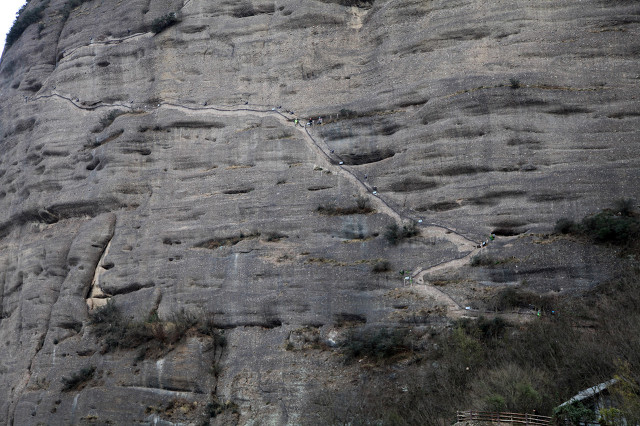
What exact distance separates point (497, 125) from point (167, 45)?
11.5 m

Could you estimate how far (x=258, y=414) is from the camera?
52.2 feet

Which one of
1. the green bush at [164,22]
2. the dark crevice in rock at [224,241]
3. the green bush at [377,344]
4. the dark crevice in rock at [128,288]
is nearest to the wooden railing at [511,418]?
the green bush at [377,344]

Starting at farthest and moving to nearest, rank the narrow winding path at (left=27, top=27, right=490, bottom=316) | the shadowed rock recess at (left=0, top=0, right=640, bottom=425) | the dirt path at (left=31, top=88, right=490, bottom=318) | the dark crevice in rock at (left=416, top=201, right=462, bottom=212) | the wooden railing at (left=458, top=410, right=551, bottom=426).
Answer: the dark crevice in rock at (left=416, top=201, right=462, bottom=212)
the shadowed rock recess at (left=0, top=0, right=640, bottom=425)
the narrow winding path at (left=27, top=27, right=490, bottom=316)
the dirt path at (left=31, top=88, right=490, bottom=318)
the wooden railing at (left=458, top=410, right=551, bottom=426)

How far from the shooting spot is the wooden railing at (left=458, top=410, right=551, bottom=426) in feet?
39.4

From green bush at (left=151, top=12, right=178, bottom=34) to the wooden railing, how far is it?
1673cm

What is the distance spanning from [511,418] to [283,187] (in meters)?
9.25

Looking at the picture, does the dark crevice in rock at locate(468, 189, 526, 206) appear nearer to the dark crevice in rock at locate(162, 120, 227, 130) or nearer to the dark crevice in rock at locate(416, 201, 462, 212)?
the dark crevice in rock at locate(416, 201, 462, 212)

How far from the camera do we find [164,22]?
23.7 m

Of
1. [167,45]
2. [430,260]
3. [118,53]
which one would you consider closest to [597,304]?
[430,260]

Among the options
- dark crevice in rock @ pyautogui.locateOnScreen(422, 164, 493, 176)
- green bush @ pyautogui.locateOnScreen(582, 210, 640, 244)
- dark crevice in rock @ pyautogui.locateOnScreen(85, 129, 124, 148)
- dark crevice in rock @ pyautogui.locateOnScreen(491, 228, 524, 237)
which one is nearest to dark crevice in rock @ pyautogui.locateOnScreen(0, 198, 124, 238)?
dark crevice in rock @ pyautogui.locateOnScreen(85, 129, 124, 148)

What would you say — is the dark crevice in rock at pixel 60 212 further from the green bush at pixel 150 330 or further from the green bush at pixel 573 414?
the green bush at pixel 573 414

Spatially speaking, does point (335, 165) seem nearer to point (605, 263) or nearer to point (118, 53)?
point (605, 263)

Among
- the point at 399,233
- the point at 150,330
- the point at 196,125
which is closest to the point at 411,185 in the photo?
the point at 399,233

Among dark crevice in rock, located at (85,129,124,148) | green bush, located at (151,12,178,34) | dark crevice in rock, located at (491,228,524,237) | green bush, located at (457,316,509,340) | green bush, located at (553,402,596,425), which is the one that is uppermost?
green bush, located at (151,12,178,34)
